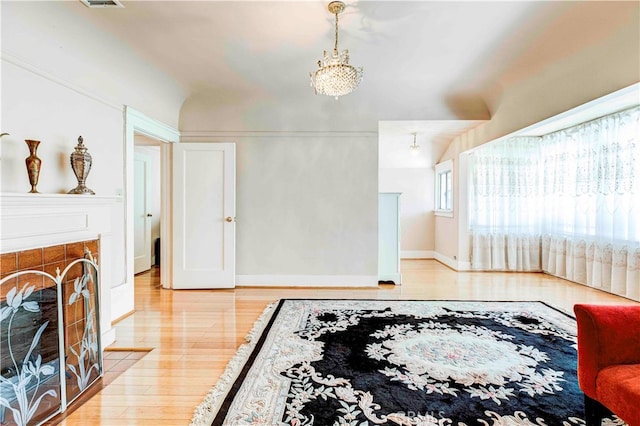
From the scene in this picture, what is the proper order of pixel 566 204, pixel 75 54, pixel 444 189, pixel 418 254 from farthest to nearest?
pixel 418 254
pixel 444 189
pixel 566 204
pixel 75 54

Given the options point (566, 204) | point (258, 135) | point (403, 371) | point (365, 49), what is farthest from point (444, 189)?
point (403, 371)

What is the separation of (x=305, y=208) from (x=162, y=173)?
200 cm

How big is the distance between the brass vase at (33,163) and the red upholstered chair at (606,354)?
11.0 ft

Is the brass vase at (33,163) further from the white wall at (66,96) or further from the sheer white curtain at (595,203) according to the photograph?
the sheer white curtain at (595,203)

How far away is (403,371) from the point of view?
2.21m

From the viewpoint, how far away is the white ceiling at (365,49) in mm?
2572

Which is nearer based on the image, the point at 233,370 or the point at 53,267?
the point at 53,267

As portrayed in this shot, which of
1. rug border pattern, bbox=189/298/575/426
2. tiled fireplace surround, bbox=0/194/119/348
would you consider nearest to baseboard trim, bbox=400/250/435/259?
rug border pattern, bbox=189/298/575/426

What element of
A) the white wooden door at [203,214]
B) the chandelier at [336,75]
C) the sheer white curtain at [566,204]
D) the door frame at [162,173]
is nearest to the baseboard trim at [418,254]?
the sheer white curtain at [566,204]

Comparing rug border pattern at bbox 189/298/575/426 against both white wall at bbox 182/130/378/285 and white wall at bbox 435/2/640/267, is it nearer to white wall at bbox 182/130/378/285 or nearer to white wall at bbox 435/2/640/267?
white wall at bbox 182/130/378/285

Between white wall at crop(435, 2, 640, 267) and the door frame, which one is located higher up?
white wall at crop(435, 2, 640, 267)

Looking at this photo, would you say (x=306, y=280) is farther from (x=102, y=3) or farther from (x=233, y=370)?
(x=102, y=3)

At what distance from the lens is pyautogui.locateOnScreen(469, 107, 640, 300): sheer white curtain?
12.6 feet

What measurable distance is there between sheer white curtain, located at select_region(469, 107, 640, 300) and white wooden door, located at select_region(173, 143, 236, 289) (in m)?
3.99
